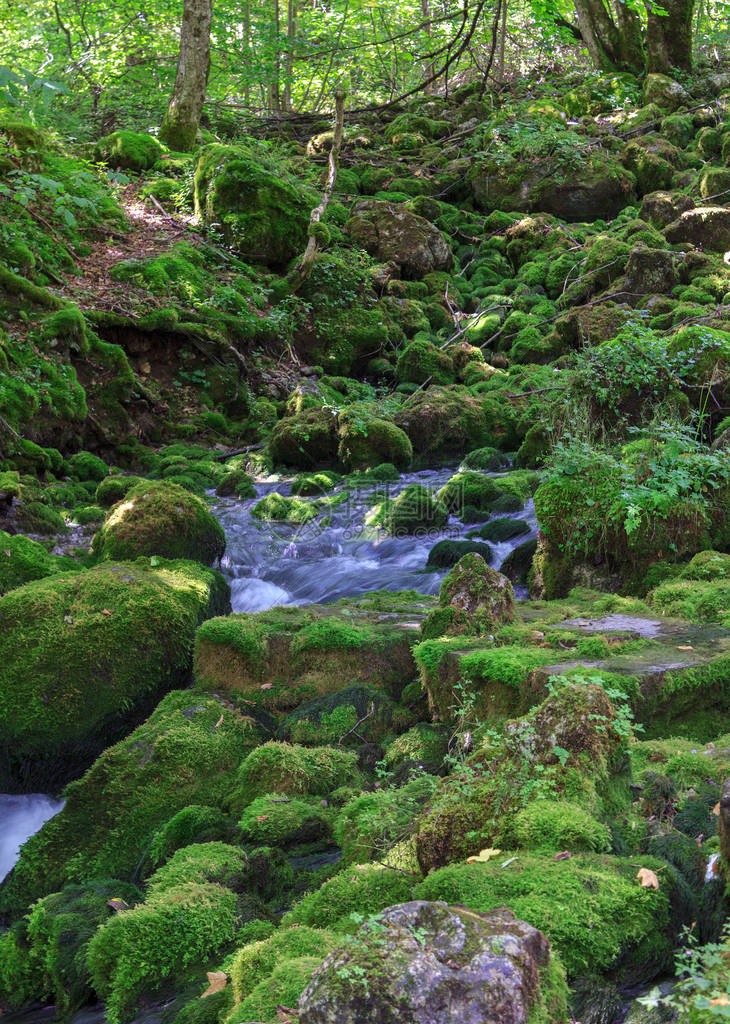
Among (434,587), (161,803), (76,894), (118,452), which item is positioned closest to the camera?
(76,894)

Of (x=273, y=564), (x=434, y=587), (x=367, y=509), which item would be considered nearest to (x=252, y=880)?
(x=434, y=587)

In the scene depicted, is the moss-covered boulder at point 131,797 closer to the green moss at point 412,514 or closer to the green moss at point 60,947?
the green moss at point 60,947

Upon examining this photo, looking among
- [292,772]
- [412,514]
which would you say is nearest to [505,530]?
[412,514]

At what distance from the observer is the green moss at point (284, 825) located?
12.9 ft

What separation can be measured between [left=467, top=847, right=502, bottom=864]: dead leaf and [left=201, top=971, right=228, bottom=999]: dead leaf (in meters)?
1.07

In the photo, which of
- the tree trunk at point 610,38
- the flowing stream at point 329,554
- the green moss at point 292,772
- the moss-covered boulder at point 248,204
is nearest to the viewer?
the green moss at point 292,772

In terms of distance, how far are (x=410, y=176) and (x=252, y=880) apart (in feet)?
70.1

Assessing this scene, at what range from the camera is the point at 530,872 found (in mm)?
2797

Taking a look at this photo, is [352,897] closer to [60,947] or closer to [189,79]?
[60,947]

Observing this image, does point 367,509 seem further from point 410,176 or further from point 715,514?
point 410,176

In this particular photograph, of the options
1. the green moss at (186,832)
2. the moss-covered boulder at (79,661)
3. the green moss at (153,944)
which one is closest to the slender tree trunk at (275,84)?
the moss-covered boulder at (79,661)

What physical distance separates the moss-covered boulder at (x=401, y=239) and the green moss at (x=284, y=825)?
1634cm

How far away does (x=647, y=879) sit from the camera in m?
2.81

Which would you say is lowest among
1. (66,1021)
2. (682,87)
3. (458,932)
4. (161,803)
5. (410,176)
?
(66,1021)
